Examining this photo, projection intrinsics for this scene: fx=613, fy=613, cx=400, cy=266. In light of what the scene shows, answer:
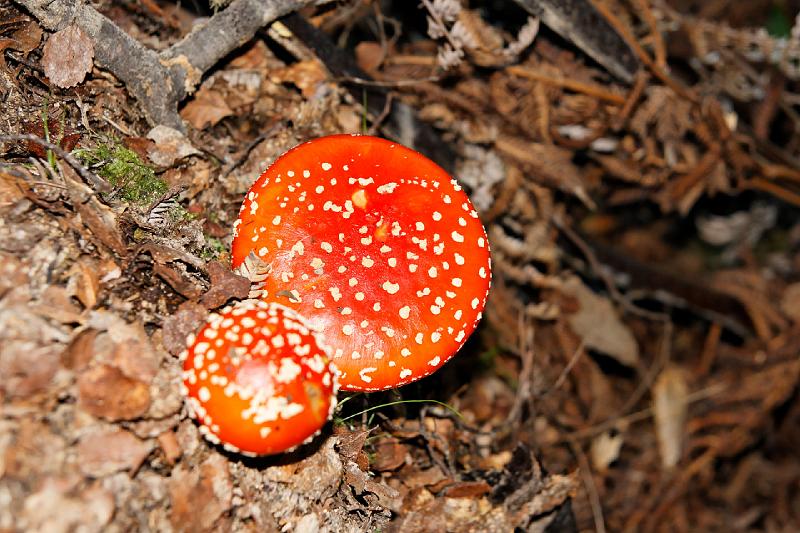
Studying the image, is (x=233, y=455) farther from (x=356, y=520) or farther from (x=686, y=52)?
(x=686, y=52)

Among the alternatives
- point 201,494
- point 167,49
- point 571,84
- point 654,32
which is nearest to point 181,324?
point 201,494

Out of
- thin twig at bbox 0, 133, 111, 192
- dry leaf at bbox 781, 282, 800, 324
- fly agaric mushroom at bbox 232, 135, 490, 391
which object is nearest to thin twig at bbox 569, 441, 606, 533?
fly agaric mushroom at bbox 232, 135, 490, 391

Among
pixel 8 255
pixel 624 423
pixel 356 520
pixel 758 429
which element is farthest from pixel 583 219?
pixel 8 255

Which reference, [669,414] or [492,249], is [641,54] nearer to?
[492,249]

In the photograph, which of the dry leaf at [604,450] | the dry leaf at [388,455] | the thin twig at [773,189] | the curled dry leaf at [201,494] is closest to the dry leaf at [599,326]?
the dry leaf at [604,450]

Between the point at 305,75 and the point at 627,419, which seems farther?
the point at 627,419

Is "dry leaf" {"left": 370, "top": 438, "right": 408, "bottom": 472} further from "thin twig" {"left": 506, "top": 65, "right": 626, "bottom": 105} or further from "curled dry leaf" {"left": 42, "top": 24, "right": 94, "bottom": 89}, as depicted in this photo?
"thin twig" {"left": 506, "top": 65, "right": 626, "bottom": 105}

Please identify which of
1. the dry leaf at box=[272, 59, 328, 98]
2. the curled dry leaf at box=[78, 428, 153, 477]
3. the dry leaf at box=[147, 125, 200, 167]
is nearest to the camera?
the curled dry leaf at box=[78, 428, 153, 477]
